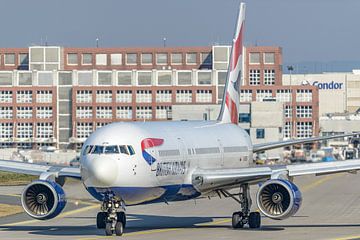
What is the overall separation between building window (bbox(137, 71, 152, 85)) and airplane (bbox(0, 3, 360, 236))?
133307mm

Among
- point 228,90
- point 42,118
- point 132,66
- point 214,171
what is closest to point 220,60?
point 132,66

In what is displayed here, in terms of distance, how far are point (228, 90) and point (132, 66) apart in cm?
14066

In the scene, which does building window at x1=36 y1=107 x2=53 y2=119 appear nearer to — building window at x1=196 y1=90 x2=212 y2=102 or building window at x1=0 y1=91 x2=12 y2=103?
building window at x1=0 y1=91 x2=12 y2=103

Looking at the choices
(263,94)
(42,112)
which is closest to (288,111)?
(263,94)

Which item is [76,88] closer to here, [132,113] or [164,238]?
[132,113]

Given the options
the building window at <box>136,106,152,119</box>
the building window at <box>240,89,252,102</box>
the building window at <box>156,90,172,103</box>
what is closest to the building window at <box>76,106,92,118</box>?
the building window at <box>136,106,152,119</box>

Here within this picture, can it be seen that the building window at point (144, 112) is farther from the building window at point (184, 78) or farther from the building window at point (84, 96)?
the building window at point (84, 96)

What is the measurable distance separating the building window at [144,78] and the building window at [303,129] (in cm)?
2745

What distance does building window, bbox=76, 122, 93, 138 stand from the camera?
188 metres

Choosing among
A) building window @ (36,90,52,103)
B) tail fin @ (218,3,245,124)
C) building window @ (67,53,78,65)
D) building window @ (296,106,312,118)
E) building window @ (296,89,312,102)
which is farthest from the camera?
building window @ (67,53,78,65)

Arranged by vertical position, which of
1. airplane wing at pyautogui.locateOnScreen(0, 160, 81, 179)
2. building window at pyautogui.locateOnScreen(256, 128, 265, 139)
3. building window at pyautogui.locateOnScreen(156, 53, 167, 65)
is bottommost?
building window at pyautogui.locateOnScreen(256, 128, 265, 139)

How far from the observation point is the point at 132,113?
603ft

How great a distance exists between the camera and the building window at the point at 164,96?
185 metres

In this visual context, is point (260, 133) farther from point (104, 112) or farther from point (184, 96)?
point (104, 112)
